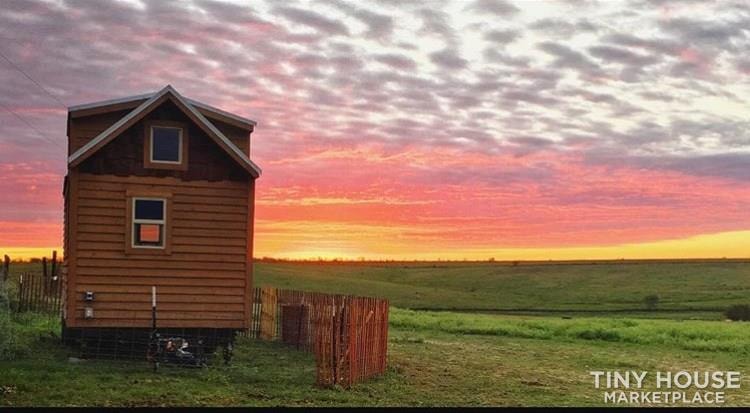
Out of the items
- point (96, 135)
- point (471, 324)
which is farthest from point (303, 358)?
point (471, 324)

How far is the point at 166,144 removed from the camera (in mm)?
25031

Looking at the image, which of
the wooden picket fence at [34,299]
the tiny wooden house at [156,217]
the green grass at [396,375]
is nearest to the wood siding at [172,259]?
the tiny wooden house at [156,217]

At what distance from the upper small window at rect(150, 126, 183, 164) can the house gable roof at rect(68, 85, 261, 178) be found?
0.71 metres

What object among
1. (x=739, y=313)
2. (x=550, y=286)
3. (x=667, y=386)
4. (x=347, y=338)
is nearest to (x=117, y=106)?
(x=347, y=338)

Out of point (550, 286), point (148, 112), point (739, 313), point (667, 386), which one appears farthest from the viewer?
point (550, 286)

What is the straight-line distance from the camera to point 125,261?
24.4m

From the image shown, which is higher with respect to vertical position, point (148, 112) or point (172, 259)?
point (148, 112)

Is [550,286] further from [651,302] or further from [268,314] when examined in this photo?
[268,314]

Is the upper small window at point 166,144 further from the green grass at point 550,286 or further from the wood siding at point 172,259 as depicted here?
the green grass at point 550,286

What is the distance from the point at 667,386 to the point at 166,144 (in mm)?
16457

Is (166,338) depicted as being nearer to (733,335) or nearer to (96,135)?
(96,135)

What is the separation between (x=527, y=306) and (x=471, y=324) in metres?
37.0

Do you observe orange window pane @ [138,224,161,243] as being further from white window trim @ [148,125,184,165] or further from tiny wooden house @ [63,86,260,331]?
white window trim @ [148,125,184,165]

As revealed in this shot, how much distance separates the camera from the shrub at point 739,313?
6291 centimetres
